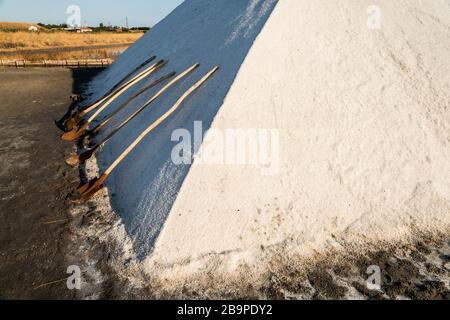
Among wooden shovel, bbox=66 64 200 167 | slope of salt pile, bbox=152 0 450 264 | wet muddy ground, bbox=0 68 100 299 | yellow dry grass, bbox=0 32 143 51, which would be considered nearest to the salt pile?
slope of salt pile, bbox=152 0 450 264

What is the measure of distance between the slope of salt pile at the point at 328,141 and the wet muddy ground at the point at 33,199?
5.03 ft

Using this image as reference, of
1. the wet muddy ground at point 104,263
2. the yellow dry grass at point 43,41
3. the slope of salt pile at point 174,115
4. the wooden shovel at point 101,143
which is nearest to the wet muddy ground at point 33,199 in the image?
the wet muddy ground at point 104,263

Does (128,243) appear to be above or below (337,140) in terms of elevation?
below

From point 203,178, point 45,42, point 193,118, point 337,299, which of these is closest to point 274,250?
point 337,299

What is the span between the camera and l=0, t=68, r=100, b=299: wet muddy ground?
158 inches

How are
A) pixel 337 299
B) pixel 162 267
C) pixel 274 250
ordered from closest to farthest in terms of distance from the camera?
1. pixel 337 299
2. pixel 162 267
3. pixel 274 250

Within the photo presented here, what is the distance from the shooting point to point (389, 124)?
5602 mm

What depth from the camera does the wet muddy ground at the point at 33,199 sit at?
4.01 metres

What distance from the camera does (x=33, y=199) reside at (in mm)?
5625

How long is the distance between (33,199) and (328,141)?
211 inches

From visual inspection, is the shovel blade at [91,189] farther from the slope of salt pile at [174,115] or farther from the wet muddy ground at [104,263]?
the slope of salt pile at [174,115]

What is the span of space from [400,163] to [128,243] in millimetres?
4621
